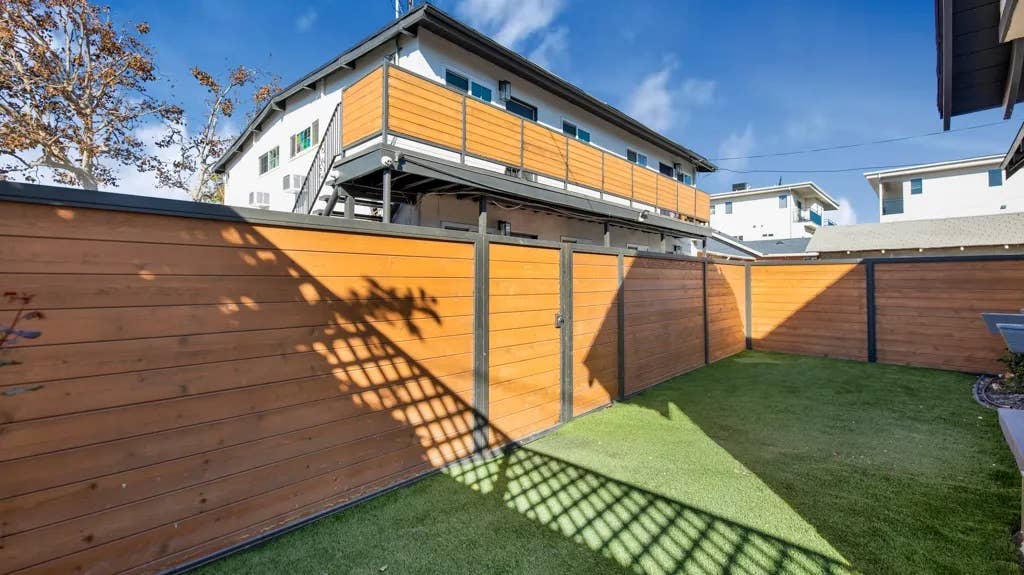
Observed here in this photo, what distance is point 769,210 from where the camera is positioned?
29.1 meters

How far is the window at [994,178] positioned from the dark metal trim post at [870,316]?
67.7 feet

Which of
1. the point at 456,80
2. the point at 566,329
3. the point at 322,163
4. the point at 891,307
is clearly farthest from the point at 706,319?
the point at 322,163

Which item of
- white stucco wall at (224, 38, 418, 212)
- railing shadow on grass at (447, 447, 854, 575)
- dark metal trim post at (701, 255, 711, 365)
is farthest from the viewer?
white stucco wall at (224, 38, 418, 212)

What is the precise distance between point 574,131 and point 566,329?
7.27 metres

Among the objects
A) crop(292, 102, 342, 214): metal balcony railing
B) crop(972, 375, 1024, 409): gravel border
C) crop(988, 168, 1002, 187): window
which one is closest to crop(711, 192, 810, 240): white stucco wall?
crop(988, 168, 1002, 187): window

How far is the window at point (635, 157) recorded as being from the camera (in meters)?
12.6

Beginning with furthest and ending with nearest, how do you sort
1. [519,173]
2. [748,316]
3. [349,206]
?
[748,316], [519,173], [349,206]

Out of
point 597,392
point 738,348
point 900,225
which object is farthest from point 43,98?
point 900,225

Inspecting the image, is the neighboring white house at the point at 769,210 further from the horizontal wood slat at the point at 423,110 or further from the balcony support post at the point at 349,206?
the balcony support post at the point at 349,206

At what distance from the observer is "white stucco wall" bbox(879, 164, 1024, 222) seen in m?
20.2

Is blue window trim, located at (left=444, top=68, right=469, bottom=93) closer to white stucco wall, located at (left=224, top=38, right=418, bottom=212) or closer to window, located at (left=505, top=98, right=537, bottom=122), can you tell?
white stucco wall, located at (left=224, top=38, right=418, bottom=212)

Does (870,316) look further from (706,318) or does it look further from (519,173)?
(519,173)

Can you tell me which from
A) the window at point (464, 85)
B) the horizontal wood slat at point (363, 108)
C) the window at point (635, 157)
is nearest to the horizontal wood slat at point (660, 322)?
the horizontal wood slat at point (363, 108)

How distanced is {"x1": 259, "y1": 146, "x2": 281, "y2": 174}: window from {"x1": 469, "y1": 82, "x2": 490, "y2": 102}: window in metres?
6.98
